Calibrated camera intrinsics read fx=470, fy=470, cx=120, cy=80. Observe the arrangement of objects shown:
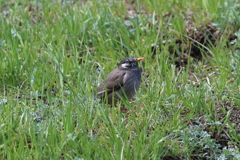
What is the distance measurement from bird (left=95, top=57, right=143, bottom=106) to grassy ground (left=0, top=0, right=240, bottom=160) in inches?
4.4

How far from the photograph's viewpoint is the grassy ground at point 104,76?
422 cm

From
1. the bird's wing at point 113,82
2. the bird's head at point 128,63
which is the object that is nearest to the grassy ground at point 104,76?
the bird's wing at point 113,82

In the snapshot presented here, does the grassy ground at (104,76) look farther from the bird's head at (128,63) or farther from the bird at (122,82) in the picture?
the bird's head at (128,63)

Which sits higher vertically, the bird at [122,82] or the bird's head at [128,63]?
the bird's head at [128,63]

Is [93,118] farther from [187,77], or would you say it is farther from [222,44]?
[222,44]

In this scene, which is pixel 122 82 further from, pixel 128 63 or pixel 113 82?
pixel 128 63

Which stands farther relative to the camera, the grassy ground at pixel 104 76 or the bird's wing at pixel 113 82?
the bird's wing at pixel 113 82

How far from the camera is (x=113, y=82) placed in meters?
5.55

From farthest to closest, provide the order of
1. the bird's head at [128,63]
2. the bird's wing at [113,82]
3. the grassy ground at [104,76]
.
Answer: the bird's head at [128,63] < the bird's wing at [113,82] < the grassy ground at [104,76]

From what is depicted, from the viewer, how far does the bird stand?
217 inches

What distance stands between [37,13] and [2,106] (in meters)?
3.09

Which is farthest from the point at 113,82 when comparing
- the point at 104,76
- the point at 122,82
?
the point at 104,76

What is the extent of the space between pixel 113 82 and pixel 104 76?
334mm

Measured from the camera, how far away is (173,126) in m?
4.60
